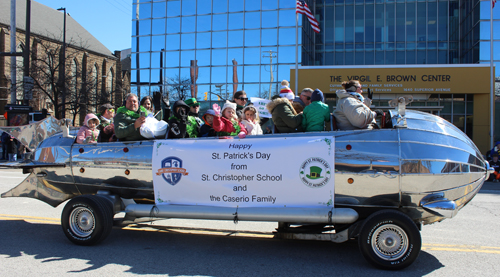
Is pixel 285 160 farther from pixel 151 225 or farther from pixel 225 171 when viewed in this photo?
pixel 151 225

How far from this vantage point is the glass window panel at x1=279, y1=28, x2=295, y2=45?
89.4ft

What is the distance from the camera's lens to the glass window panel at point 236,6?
1117 inches

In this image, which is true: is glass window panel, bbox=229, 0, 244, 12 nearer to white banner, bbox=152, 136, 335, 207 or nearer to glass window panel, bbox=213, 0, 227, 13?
glass window panel, bbox=213, 0, 227, 13

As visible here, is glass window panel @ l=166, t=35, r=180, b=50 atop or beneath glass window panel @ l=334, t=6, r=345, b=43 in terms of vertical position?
beneath

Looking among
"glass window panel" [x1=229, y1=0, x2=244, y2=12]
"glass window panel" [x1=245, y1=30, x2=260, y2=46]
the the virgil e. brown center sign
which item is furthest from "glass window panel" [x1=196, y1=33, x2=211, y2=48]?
the the virgil e. brown center sign

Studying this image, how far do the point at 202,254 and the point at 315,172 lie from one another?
174 cm

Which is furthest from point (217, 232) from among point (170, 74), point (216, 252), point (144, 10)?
point (144, 10)

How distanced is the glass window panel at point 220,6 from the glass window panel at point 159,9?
4137 millimetres

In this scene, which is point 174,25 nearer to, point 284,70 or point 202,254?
point 284,70

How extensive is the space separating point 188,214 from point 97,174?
1.52 metres

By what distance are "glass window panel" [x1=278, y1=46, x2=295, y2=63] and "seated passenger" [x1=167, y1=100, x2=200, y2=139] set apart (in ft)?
73.5

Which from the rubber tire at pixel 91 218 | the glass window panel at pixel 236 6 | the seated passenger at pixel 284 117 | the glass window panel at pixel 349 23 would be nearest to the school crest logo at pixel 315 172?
the seated passenger at pixel 284 117

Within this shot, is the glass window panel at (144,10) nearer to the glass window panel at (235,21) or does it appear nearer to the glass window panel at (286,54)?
the glass window panel at (235,21)

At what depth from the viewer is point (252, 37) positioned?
28.2 m
